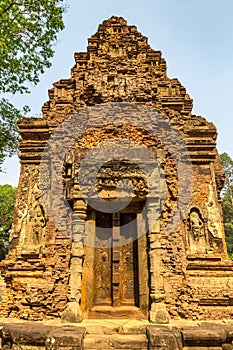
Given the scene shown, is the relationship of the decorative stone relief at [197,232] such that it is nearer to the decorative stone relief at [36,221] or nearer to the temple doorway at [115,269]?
the temple doorway at [115,269]

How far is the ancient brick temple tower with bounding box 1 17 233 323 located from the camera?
561cm

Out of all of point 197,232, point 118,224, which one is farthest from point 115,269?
point 197,232

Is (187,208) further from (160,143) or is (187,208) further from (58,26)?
(58,26)

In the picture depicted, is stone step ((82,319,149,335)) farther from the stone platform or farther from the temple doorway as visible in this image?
the temple doorway

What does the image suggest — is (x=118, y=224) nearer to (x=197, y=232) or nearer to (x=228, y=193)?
(x=197, y=232)

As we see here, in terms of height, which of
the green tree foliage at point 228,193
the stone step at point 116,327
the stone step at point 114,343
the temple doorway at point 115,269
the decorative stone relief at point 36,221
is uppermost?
the green tree foliage at point 228,193

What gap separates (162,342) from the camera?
4137mm

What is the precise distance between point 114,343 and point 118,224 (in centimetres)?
255

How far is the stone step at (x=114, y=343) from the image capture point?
4.24 meters

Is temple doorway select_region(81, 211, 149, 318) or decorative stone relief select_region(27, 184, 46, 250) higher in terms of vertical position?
decorative stone relief select_region(27, 184, 46, 250)

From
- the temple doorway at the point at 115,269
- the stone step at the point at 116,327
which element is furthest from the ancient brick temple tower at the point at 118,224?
the stone step at the point at 116,327

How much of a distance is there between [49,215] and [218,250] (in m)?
4.22

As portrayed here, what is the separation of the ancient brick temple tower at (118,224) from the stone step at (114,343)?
79 centimetres

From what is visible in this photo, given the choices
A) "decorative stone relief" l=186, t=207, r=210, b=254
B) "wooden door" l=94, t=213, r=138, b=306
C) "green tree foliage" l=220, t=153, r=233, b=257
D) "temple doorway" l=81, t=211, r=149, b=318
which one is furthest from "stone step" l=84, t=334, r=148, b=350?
"green tree foliage" l=220, t=153, r=233, b=257
